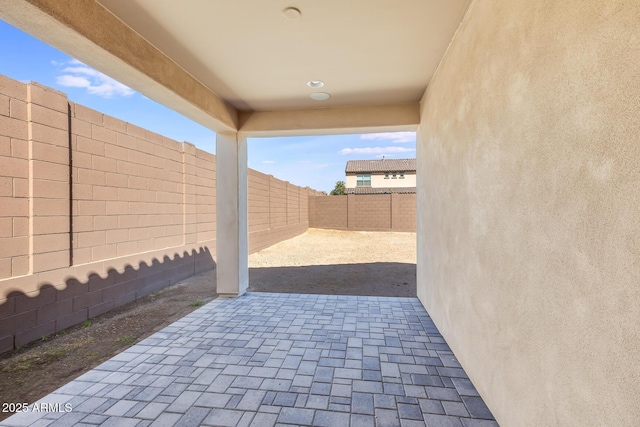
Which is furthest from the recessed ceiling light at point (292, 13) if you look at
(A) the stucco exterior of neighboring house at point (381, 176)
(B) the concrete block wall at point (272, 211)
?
(A) the stucco exterior of neighboring house at point (381, 176)

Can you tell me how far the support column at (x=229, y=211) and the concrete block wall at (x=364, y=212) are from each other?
1191 cm

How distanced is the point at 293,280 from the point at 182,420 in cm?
409

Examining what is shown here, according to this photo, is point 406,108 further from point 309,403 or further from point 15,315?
point 15,315

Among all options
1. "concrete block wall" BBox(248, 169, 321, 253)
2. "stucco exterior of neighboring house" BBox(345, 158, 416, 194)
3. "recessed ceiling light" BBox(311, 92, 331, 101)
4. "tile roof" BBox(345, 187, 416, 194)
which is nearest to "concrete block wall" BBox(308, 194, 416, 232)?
"concrete block wall" BBox(248, 169, 321, 253)

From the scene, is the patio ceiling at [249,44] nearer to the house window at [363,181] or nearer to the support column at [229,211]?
the support column at [229,211]

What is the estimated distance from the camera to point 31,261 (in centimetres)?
307

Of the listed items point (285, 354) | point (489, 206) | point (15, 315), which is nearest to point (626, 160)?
point (489, 206)

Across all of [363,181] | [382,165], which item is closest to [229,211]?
[363,181]

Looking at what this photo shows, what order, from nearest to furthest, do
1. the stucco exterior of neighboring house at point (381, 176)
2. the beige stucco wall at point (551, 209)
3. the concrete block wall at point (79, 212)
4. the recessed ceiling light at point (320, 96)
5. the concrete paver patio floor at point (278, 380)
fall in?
the beige stucco wall at point (551, 209)
the concrete paver patio floor at point (278, 380)
the concrete block wall at point (79, 212)
the recessed ceiling light at point (320, 96)
the stucco exterior of neighboring house at point (381, 176)

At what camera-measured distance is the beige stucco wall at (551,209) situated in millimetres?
932

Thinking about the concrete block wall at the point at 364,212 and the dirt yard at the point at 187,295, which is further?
the concrete block wall at the point at 364,212

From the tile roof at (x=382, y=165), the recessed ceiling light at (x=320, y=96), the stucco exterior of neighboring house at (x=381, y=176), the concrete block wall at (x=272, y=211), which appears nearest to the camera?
the recessed ceiling light at (x=320, y=96)

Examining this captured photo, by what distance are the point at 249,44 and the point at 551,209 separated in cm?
262

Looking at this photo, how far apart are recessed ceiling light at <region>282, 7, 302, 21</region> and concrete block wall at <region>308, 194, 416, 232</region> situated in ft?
45.4
